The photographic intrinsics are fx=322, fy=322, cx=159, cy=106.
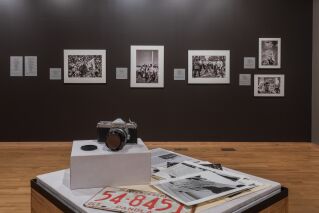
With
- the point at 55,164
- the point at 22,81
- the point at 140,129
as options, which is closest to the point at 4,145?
the point at 22,81

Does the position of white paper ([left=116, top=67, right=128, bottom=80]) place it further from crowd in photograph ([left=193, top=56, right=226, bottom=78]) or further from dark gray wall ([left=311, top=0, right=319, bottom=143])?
dark gray wall ([left=311, top=0, right=319, bottom=143])

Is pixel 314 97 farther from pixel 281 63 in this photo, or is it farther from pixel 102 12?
pixel 102 12

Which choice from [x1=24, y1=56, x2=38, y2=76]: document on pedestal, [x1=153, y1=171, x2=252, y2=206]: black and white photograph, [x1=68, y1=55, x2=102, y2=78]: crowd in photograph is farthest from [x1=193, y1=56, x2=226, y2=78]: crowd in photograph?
[x1=153, y1=171, x2=252, y2=206]: black and white photograph

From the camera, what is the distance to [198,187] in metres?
1.29

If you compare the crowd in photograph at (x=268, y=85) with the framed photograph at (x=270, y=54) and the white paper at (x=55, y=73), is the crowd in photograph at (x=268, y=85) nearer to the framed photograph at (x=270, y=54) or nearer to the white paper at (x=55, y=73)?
the framed photograph at (x=270, y=54)

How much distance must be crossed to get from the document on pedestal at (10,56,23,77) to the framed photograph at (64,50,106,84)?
2.65 feet

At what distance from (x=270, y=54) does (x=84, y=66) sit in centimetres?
346

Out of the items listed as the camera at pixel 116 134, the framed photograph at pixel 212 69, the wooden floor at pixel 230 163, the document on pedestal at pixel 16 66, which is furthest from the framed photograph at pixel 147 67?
the camera at pixel 116 134

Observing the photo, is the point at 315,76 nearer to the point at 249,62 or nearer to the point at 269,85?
the point at 269,85

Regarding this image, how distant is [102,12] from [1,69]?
2.12 metres

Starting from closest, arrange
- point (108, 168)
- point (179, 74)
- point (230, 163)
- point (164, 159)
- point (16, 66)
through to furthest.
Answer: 1. point (108, 168)
2. point (164, 159)
3. point (230, 163)
4. point (16, 66)
5. point (179, 74)

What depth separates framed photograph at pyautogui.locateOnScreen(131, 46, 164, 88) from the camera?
19.5 ft

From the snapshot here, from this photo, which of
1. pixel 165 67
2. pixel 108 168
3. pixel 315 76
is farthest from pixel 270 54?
pixel 108 168

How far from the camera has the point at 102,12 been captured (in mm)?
5902
